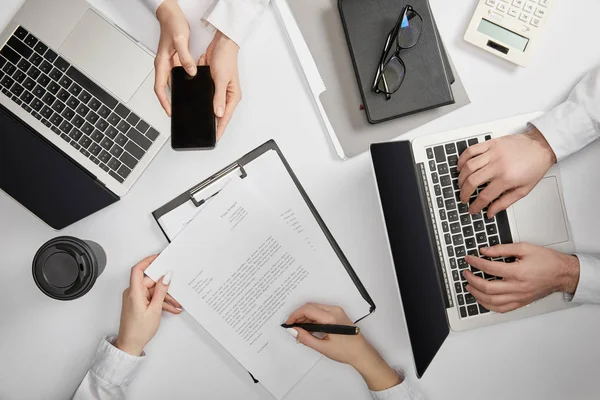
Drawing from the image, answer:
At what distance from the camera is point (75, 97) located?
970mm

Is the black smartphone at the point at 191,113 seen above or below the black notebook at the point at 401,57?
below

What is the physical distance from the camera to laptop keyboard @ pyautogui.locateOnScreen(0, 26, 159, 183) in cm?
97

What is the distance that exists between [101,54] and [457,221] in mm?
764

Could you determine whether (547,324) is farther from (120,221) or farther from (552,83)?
(120,221)

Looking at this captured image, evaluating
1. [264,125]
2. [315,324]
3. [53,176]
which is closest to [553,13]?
[264,125]

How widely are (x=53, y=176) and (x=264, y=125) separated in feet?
1.39

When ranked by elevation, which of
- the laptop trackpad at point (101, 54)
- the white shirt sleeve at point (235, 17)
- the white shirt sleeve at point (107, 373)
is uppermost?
the white shirt sleeve at point (235, 17)

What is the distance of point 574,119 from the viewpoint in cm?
97

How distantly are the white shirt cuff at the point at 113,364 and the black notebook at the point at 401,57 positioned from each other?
68 cm

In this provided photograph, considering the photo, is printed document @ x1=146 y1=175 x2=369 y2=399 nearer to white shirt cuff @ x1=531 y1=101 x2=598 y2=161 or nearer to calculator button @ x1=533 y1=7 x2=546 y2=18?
white shirt cuff @ x1=531 y1=101 x2=598 y2=161

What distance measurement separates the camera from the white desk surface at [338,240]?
1.01 meters

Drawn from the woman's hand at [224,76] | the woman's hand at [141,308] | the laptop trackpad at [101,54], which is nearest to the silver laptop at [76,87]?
the laptop trackpad at [101,54]

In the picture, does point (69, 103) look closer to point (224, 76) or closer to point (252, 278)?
point (224, 76)

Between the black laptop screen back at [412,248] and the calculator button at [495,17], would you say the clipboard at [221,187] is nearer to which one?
the black laptop screen back at [412,248]
